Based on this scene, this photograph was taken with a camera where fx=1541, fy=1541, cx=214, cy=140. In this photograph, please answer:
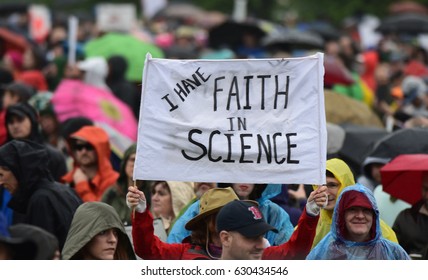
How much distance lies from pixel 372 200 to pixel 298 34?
16.7 meters

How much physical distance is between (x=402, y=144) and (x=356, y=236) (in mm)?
3929

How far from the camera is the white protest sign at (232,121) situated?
28.8 feet

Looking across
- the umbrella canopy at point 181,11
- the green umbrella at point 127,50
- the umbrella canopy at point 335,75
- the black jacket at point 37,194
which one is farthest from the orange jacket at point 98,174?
the umbrella canopy at point 181,11

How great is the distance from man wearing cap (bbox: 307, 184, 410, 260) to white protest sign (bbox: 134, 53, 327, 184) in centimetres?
30

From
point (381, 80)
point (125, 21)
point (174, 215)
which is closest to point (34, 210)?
point (174, 215)

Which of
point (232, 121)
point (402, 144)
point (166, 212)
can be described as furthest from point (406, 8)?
point (232, 121)

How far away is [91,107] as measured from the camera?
1620cm

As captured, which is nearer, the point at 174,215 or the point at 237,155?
the point at 237,155

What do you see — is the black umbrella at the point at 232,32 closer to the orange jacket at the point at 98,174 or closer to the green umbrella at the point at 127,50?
the green umbrella at the point at 127,50

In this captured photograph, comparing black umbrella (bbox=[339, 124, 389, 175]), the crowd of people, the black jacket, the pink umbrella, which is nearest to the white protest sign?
the crowd of people

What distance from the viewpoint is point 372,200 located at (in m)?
8.80

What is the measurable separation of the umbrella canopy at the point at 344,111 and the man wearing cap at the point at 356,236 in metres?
6.81

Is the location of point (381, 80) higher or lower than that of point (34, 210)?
higher
